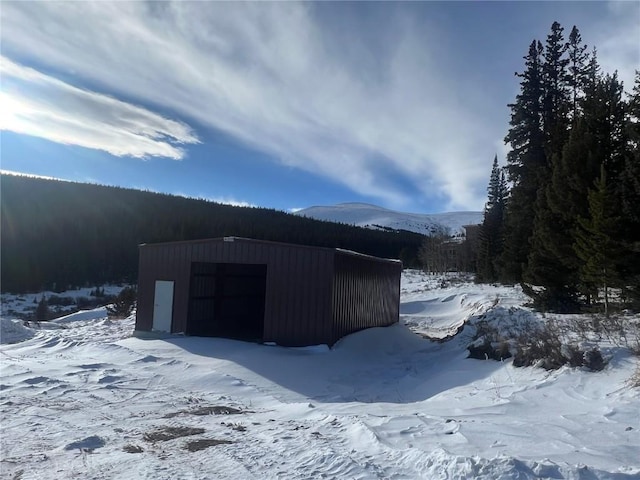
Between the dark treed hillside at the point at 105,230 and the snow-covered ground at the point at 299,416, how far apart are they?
219 ft

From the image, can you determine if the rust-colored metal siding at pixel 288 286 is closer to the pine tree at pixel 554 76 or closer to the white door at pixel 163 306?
→ the white door at pixel 163 306

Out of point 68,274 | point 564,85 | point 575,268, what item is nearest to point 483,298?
point 575,268

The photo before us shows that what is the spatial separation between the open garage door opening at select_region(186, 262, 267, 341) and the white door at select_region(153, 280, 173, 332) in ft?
2.51

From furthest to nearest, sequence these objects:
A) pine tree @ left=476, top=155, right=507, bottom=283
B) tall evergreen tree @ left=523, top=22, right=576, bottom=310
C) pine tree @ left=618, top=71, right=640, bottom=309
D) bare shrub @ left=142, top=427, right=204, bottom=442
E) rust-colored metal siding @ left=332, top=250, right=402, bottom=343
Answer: pine tree @ left=476, top=155, right=507, bottom=283, tall evergreen tree @ left=523, top=22, right=576, bottom=310, rust-colored metal siding @ left=332, top=250, right=402, bottom=343, pine tree @ left=618, top=71, right=640, bottom=309, bare shrub @ left=142, top=427, right=204, bottom=442

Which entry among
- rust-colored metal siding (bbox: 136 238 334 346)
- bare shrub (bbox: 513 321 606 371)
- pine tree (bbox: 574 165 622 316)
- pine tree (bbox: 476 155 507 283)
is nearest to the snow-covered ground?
bare shrub (bbox: 513 321 606 371)

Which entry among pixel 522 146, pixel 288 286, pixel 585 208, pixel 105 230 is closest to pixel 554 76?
pixel 522 146

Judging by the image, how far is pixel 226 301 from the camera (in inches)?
831

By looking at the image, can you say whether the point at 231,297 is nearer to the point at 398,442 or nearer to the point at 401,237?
the point at 398,442

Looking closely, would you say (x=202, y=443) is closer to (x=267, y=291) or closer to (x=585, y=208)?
(x=267, y=291)

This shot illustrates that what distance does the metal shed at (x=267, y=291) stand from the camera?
1497 centimetres

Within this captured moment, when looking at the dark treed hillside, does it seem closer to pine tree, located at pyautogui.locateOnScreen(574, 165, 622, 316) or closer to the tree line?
the tree line

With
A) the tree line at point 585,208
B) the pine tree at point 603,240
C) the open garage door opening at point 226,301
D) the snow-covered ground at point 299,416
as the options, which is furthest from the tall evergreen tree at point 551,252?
the open garage door opening at point 226,301

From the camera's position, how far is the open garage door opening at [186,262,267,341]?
18328 mm

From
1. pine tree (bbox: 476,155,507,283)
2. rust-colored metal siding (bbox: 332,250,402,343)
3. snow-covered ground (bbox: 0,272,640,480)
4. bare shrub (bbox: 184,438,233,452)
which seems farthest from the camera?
pine tree (bbox: 476,155,507,283)
